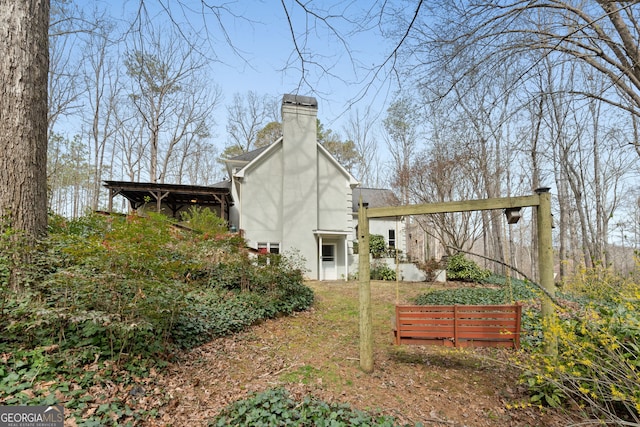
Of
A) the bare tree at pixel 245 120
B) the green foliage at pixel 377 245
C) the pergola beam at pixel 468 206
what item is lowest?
the green foliage at pixel 377 245

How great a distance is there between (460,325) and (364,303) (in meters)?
1.38

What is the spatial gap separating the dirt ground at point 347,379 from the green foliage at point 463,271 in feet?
28.3

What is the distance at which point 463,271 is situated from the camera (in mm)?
13414

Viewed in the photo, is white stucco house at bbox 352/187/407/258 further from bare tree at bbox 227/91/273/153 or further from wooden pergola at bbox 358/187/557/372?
wooden pergola at bbox 358/187/557/372

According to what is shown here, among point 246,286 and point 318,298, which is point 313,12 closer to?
point 246,286

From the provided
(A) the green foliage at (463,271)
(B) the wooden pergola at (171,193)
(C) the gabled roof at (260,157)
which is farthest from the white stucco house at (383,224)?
(B) the wooden pergola at (171,193)

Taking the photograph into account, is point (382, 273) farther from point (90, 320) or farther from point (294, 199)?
point (90, 320)

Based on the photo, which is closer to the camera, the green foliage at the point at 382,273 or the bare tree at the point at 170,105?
the green foliage at the point at 382,273

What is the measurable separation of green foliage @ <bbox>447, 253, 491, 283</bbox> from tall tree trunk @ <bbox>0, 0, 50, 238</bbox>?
13.7m

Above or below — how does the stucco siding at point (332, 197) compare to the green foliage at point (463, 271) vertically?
above

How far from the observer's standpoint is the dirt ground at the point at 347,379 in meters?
3.41

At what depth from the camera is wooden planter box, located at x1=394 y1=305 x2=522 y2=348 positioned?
13.9 ft

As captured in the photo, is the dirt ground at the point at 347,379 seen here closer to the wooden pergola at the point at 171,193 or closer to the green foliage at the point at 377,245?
the wooden pergola at the point at 171,193

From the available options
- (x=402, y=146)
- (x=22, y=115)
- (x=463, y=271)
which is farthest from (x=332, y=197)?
(x=22, y=115)
